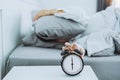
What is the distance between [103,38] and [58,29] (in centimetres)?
29

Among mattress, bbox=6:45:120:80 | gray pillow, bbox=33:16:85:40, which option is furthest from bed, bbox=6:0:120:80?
gray pillow, bbox=33:16:85:40

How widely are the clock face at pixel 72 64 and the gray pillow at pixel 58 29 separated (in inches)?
20.4

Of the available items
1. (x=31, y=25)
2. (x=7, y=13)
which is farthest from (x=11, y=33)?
(x=31, y=25)

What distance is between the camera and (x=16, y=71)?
0.95 meters

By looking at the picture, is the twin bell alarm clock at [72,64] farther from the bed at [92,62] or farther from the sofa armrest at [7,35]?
the sofa armrest at [7,35]

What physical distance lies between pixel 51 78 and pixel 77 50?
0.61 ft

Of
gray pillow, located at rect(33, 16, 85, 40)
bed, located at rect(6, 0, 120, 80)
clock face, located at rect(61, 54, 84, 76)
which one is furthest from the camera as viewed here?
gray pillow, located at rect(33, 16, 85, 40)

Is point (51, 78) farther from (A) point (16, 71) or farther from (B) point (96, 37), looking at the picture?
(B) point (96, 37)

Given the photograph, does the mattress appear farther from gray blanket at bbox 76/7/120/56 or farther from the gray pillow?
the gray pillow

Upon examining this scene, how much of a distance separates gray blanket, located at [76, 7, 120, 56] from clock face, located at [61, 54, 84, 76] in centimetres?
37

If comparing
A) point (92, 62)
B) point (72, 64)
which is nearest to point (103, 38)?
point (92, 62)

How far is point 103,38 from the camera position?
1.32 m

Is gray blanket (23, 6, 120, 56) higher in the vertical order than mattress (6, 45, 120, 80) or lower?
higher

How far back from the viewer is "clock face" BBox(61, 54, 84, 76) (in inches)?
34.4
